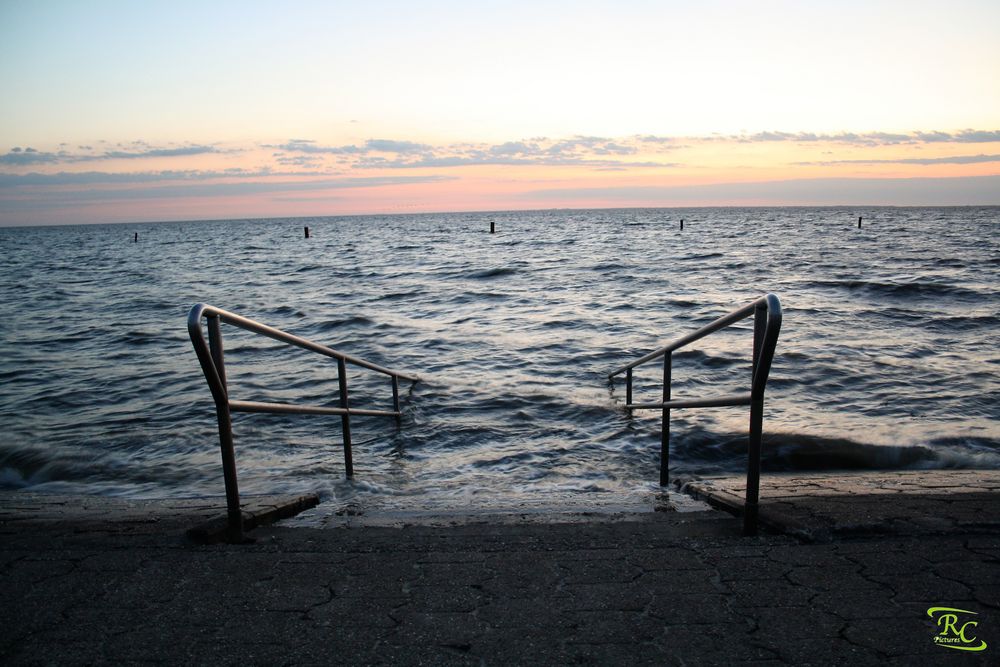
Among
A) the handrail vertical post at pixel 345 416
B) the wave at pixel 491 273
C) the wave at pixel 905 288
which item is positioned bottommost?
the wave at pixel 491 273

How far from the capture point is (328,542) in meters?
3.09

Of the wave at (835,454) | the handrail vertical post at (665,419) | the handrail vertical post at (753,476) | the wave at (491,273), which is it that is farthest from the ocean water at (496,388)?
the wave at (491,273)

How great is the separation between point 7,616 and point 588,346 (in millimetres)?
11051

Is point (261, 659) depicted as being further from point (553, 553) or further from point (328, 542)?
point (553, 553)

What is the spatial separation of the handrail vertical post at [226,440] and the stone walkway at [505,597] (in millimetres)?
161

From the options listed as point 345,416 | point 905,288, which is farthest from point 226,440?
point 905,288

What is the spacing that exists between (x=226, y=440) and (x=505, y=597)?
5.01ft

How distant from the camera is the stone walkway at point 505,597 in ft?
6.98

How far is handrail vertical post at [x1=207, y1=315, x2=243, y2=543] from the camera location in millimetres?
3055

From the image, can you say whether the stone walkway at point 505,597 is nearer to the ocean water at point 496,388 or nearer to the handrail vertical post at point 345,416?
the ocean water at point 496,388

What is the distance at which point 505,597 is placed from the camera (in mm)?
2477

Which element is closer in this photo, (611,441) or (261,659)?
(261,659)

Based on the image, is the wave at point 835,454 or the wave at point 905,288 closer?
the wave at point 835,454

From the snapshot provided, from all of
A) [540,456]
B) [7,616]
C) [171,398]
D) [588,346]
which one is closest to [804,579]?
[7,616]
